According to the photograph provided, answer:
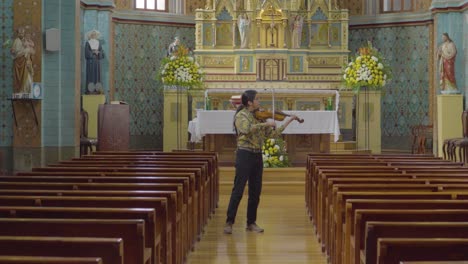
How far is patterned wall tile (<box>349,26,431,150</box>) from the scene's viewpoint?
19312 millimetres

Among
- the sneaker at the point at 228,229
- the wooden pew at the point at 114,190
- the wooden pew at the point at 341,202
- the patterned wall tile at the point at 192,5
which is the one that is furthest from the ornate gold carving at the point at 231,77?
the wooden pew at the point at 114,190

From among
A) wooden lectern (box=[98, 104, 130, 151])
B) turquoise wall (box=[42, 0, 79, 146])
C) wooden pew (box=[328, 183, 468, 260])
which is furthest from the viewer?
wooden lectern (box=[98, 104, 130, 151])

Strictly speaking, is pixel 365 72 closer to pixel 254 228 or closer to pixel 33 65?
pixel 33 65

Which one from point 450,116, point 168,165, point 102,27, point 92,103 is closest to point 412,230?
point 168,165

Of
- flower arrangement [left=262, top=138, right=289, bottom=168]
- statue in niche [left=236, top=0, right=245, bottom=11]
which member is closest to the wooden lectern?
flower arrangement [left=262, top=138, right=289, bottom=168]

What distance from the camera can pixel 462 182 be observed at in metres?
6.50

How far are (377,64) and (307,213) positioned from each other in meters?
6.88

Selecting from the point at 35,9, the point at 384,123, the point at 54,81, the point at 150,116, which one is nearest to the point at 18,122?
the point at 54,81

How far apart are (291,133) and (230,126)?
45.5 inches

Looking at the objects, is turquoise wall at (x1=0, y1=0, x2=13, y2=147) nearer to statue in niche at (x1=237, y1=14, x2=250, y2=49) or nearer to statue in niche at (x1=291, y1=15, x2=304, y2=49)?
statue in niche at (x1=237, y1=14, x2=250, y2=49)

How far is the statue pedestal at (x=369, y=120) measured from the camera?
17.1 metres

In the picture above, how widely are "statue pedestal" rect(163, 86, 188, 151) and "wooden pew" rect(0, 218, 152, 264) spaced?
1354cm

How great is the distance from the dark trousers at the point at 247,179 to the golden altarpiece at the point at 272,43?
10.2 metres

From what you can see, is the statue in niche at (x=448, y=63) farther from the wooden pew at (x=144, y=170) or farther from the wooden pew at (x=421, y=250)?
the wooden pew at (x=421, y=250)
